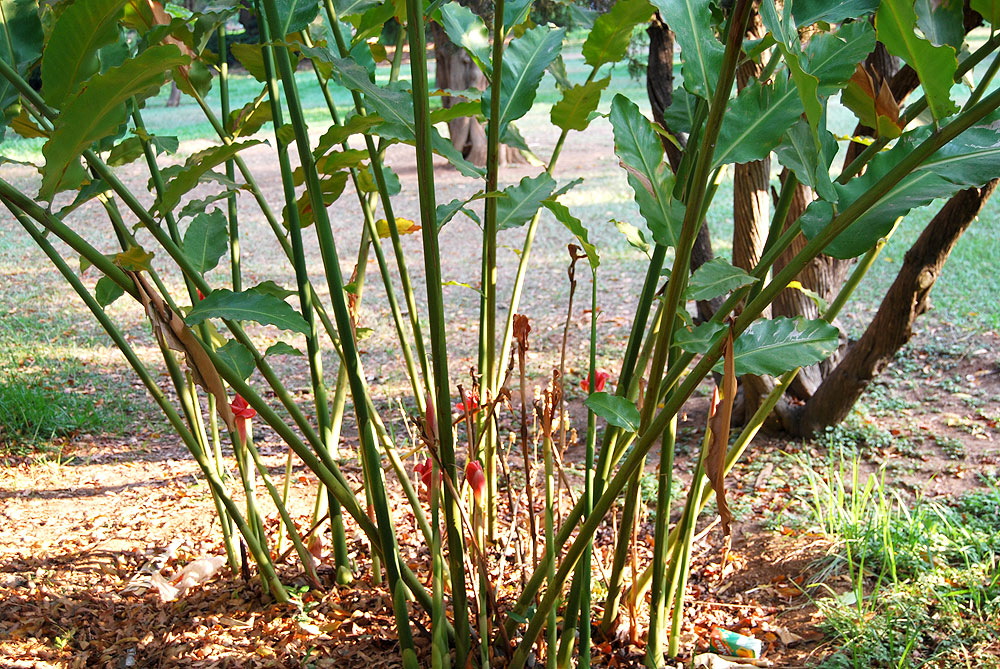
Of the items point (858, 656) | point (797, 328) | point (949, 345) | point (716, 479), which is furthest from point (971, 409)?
point (716, 479)

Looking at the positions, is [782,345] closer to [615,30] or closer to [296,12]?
[615,30]

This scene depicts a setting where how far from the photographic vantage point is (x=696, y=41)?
90 centimetres

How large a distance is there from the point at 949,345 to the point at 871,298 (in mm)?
756

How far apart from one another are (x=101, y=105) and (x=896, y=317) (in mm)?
2131

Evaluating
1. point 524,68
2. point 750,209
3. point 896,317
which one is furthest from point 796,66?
point 896,317

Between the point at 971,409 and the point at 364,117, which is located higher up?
the point at 364,117

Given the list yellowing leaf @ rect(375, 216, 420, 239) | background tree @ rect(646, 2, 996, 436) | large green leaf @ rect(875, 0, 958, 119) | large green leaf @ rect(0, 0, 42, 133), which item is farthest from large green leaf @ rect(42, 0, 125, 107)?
background tree @ rect(646, 2, 996, 436)

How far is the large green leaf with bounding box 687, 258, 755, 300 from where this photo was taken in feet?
3.20

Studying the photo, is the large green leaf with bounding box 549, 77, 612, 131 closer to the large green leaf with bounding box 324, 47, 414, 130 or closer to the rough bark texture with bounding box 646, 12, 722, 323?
the large green leaf with bounding box 324, 47, 414, 130

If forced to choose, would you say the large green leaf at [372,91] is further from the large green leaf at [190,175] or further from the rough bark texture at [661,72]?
the rough bark texture at [661,72]

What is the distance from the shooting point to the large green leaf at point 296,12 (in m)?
1.12

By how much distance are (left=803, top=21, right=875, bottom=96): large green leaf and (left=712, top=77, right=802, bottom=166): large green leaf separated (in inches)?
1.2

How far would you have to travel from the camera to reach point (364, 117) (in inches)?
39.0

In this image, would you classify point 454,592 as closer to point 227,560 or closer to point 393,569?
point 393,569
